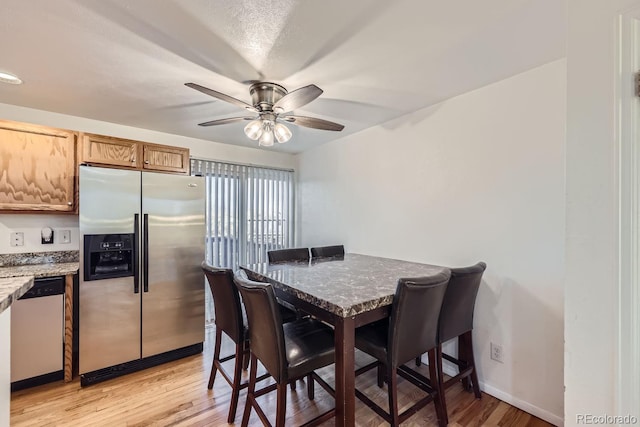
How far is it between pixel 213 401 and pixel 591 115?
8.78 feet

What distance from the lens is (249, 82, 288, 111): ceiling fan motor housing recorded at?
6.73 feet

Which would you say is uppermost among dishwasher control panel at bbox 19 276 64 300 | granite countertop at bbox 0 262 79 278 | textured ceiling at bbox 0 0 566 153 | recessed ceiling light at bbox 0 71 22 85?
textured ceiling at bbox 0 0 566 153

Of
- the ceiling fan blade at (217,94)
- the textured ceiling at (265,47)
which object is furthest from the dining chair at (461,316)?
the ceiling fan blade at (217,94)

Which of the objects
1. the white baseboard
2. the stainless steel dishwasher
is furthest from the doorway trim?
the stainless steel dishwasher

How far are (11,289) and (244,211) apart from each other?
8.92 ft

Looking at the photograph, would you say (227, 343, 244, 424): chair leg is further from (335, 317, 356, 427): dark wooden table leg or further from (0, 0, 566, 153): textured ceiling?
(0, 0, 566, 153): textured ceiling

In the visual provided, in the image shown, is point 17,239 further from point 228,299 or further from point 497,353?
point 497,353

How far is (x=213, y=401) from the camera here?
207 cm

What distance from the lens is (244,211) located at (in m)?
3.94

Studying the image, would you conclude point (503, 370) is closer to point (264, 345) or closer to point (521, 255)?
point (521, 255)

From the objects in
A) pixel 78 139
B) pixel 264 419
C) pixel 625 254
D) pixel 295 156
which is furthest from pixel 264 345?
pixel 295 156

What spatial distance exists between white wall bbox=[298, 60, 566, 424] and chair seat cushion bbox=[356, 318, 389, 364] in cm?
96

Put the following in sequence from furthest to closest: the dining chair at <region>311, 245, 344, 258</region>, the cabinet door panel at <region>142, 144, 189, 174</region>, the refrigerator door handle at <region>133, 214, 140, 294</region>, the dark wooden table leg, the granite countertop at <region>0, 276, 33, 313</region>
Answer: the dining chair at <region>311, 245, 344, 258</region>
the cabinet door panel at <region>142, 144, 189, 174</region>
the refrigerator door handle at <region>133, 214, 140, 294</region>
the dark wooden table leg
the granite countertop at <region>0, 276, 33, 313</region>

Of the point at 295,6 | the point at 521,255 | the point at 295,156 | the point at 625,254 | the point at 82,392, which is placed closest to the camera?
the point at 625,254
